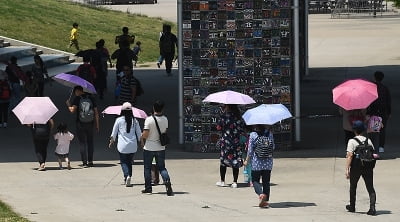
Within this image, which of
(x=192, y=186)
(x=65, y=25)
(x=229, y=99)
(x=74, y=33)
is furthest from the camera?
(x=65, y=25)

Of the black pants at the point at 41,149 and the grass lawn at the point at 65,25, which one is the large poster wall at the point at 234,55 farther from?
the grass lawn at the point at 65,25

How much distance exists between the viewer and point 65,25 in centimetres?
4581

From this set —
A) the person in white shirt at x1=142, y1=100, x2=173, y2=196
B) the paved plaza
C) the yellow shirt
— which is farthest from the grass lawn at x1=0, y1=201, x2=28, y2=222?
the yellow shirt

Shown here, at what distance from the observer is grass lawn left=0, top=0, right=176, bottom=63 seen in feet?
139

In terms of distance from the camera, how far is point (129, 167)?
57.9 ft

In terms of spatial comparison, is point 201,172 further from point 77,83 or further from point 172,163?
point 77,83

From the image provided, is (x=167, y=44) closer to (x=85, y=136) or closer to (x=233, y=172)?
(x=85, y=136)

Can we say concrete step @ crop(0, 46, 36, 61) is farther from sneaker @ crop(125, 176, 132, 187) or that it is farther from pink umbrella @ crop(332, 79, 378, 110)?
pink umbrella @ crop(332, 79, 378, 110)

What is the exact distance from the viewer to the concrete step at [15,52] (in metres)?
35.5

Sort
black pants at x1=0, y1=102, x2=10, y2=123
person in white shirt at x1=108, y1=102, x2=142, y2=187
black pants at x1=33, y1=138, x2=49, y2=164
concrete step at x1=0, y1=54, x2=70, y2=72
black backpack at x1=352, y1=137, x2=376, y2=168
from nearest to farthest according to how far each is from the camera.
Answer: black backpack at x1=352, y1=137, x2=376, y2=168 < person in white shirt at x1=108, y1=102, x2=142, y2=187 < black pants at x1=33, y1=138, x2=49, y2=164 < black pants at x1=0, y1=102, x2=10, y2=123 < concrete step at x1=0, y1=54, x2=70, y2=72

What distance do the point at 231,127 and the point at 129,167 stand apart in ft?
5.63

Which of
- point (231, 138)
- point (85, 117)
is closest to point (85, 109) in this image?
point (85, 117)

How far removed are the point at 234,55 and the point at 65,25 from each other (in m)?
25.7

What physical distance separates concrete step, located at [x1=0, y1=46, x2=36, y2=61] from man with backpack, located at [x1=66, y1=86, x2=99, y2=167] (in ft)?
52.0
